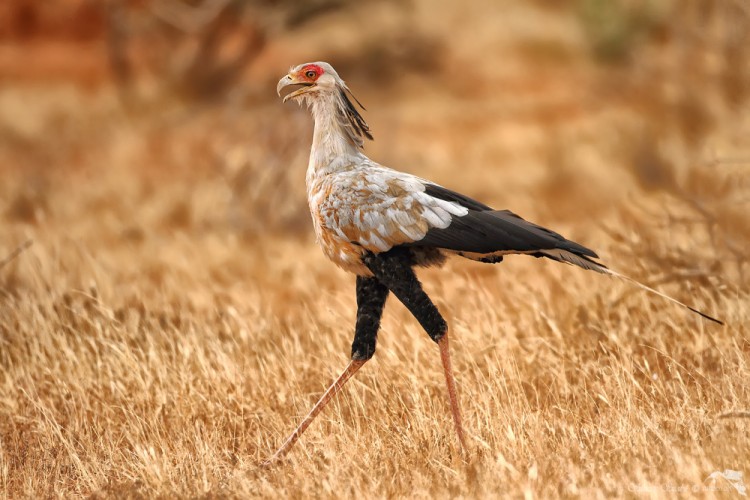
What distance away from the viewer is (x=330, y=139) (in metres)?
4.77

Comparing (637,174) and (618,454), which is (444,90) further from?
(618,454)

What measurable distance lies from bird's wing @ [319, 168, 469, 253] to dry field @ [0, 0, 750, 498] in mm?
892

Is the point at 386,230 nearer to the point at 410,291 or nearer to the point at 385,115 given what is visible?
the point at 410,291

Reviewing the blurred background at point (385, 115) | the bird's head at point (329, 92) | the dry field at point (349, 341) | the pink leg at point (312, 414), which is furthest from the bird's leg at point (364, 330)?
the blurred background at point (385, 115)

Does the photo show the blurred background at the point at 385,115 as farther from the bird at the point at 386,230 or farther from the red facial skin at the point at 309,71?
the red facial skin at the point at 309,71

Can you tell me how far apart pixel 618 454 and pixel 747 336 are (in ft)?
4.57

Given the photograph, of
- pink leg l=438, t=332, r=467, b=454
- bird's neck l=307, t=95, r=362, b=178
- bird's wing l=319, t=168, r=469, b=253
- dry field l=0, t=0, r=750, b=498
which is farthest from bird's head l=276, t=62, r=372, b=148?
dry field l=0, t=0, r=750, b=498

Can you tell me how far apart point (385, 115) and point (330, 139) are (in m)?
14.1

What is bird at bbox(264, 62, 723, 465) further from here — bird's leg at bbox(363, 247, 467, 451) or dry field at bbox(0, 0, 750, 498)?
dry field at bbox(0, 0, 750, 498)

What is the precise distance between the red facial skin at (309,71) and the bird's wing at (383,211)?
56 cm

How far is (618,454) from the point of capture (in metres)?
4.26

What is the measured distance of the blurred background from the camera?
437 inches

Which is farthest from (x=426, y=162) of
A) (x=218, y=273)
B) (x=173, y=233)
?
(x=218, y=273)

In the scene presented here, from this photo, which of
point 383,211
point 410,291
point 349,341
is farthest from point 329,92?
point 349,341
